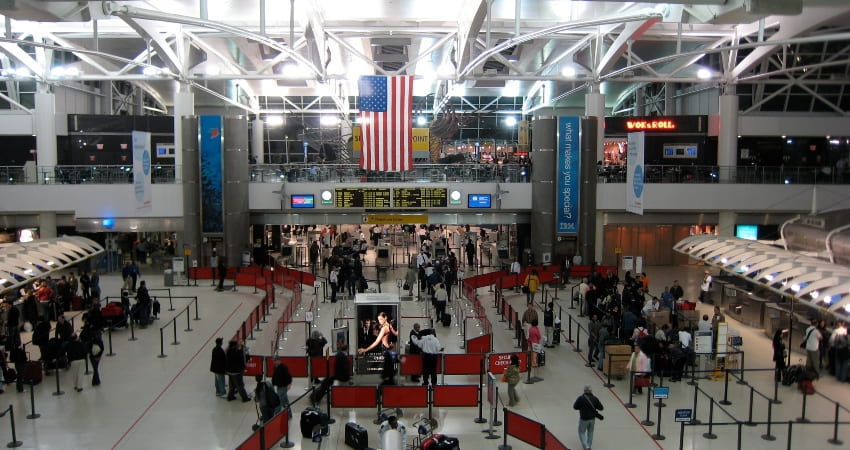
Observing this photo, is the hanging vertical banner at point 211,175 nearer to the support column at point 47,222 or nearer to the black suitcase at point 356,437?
the support column at point 47,222

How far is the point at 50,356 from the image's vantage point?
14531 millimetres

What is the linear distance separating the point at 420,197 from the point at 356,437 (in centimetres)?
2074

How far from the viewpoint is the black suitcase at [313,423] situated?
11191mm

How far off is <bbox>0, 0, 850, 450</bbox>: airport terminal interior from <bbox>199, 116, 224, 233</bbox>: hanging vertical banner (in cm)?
13

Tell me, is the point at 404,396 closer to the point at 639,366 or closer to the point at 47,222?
the point at 639,366

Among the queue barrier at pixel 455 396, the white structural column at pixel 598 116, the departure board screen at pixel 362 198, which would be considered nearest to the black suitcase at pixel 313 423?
the queue barrier at pixel 455 396

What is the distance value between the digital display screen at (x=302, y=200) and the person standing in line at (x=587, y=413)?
70.9 feet

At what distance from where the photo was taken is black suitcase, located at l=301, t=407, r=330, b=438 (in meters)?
11.2

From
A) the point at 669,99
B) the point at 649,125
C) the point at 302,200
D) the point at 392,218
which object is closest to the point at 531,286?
the point at 392,218

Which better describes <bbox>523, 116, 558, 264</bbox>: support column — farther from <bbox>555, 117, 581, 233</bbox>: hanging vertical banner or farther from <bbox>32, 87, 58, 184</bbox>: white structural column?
<bbox>32, 87, 58, 184</bbox>: white structural column

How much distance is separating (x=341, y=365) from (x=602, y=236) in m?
21.0

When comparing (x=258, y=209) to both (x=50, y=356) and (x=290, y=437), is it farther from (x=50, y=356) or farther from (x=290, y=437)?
(x=290, y=437)

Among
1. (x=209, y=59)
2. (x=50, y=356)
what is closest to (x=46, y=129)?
(x=209, y=59)

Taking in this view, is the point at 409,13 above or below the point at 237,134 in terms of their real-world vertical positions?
above
